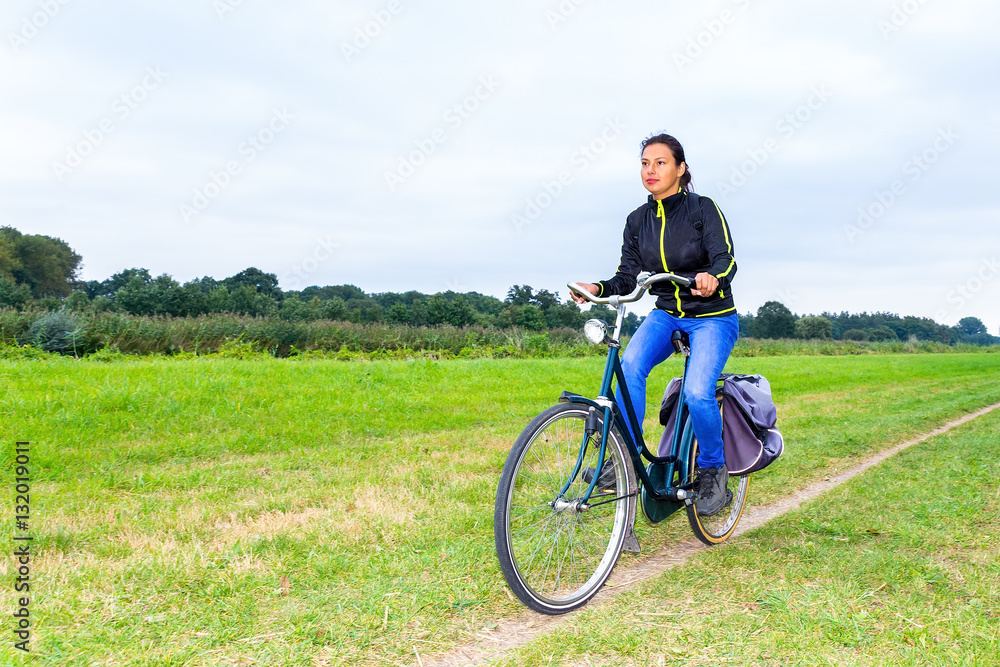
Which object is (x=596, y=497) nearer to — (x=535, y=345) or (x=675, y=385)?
(x=675, y=385)

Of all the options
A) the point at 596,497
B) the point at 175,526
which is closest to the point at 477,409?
the point at 175,526

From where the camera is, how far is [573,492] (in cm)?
341

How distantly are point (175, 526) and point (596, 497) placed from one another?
2795 mm

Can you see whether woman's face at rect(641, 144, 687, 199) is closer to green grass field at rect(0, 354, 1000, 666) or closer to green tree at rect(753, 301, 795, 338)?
green grass field at rect(0, 354, 1000, 666)

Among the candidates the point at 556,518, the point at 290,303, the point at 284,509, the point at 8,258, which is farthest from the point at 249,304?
the point at 8,258

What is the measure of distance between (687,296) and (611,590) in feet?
5.58

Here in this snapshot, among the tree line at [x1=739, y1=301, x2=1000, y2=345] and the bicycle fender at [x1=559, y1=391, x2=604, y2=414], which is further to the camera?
the tree line at [x1=739, y1=301, x2=1000, y2=345]

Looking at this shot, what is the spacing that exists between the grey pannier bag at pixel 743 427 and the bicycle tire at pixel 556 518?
76 cm

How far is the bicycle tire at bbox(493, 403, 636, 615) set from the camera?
3.12 meters

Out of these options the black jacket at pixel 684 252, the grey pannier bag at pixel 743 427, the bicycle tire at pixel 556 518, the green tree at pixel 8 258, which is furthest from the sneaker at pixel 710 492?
the green tree at pixel 8 258

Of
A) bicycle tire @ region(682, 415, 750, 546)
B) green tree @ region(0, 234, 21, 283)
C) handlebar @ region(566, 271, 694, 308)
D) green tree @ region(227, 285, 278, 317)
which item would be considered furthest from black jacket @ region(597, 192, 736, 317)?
green tree @ region(0, 234, 21, 283)

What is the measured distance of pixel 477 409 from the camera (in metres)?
10.1

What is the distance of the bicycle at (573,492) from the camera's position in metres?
3.16

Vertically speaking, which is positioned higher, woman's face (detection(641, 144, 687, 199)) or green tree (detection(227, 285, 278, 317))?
green tree (detection(227, 285, 278, 317))
